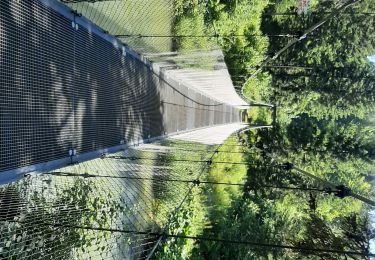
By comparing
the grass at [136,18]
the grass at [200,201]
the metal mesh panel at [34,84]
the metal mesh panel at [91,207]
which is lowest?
the grass at [200,201]

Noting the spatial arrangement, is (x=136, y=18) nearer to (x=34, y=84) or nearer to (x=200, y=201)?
(x=34, y=84)

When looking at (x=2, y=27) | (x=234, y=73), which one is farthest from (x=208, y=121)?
(x=2, y=27)

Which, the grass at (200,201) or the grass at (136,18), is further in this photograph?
the grass at (200,201)

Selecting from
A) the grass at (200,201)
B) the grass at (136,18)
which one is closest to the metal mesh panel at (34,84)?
the grass at (136,18)

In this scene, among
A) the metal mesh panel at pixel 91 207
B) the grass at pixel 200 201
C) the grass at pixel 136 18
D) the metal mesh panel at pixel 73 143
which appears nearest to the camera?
the metal mesh panel at pixel 91 207

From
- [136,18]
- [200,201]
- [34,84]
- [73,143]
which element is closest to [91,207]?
[73,143]

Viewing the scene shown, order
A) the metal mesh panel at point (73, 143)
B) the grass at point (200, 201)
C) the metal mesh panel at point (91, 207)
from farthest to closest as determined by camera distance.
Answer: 1. the grass at point (200, 201)
2. the metal mesh panel at point (73, 143)
3. the metal mesh panel at point (91, 207)

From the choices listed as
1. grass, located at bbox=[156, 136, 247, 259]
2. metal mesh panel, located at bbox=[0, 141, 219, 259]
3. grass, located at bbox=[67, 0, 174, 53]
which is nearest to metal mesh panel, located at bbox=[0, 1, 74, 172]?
metal mesh panel, located at bbox=[0, 141, 219, 259]

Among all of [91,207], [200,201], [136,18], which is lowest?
[200,201]

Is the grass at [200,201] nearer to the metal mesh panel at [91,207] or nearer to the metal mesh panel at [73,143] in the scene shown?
the metal mesh panel at [91,207]

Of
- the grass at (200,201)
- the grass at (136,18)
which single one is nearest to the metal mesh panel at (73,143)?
the grass at (136,18)

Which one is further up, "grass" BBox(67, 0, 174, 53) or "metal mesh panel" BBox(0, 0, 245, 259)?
"grass" BBox(67, 0, 174, 53)

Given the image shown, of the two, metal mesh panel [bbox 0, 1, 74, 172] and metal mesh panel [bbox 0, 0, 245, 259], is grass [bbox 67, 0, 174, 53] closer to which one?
metal mesh panel [bbox 0, 0, 245, 259]

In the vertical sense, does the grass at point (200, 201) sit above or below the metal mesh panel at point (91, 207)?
below
